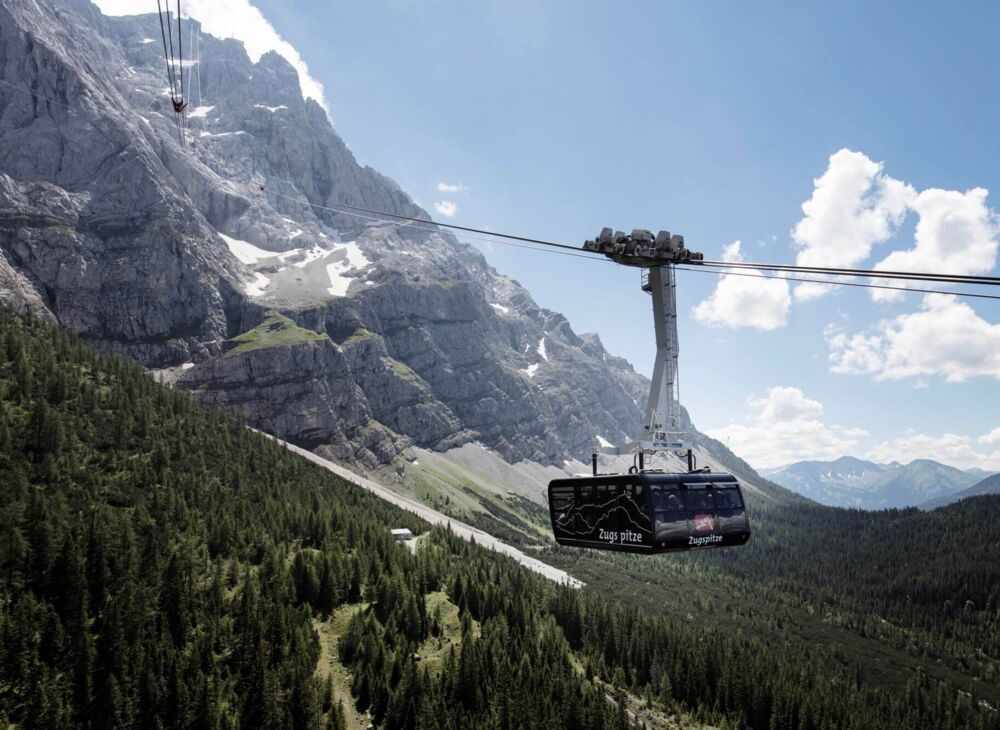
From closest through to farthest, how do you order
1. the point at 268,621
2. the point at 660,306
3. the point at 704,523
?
the point at 660,306 → the point at 704,523 → the point at 268,621

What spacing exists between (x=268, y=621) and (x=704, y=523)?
309 feet

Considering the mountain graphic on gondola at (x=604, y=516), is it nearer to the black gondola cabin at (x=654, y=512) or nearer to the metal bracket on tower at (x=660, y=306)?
the black gondola cabin at (x=654, y=512)

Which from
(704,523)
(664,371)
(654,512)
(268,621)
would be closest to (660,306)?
(664,371)

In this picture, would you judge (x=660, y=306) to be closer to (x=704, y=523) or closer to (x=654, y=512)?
(x=654, y=512)

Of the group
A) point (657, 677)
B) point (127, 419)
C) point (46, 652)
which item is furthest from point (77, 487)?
point (657, 677)

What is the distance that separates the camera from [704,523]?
30.5m

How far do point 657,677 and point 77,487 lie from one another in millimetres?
134106

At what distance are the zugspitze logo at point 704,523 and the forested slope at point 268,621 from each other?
77.7 metres

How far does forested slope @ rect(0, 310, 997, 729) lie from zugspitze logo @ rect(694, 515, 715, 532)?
77.7 metres

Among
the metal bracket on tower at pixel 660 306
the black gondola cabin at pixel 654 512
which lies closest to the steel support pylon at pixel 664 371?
the metal bracket on tower at pixel 660 306

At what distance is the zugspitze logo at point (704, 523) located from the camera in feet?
99.0

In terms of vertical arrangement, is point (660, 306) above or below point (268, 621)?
above

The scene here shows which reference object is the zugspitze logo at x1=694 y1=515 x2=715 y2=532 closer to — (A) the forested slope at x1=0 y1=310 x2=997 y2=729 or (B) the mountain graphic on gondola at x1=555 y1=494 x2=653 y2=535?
(B) the mountain graphic on gondola at x1=555 y1=494 x2=653 y2=535

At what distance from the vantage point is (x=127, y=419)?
16750 centimetres
